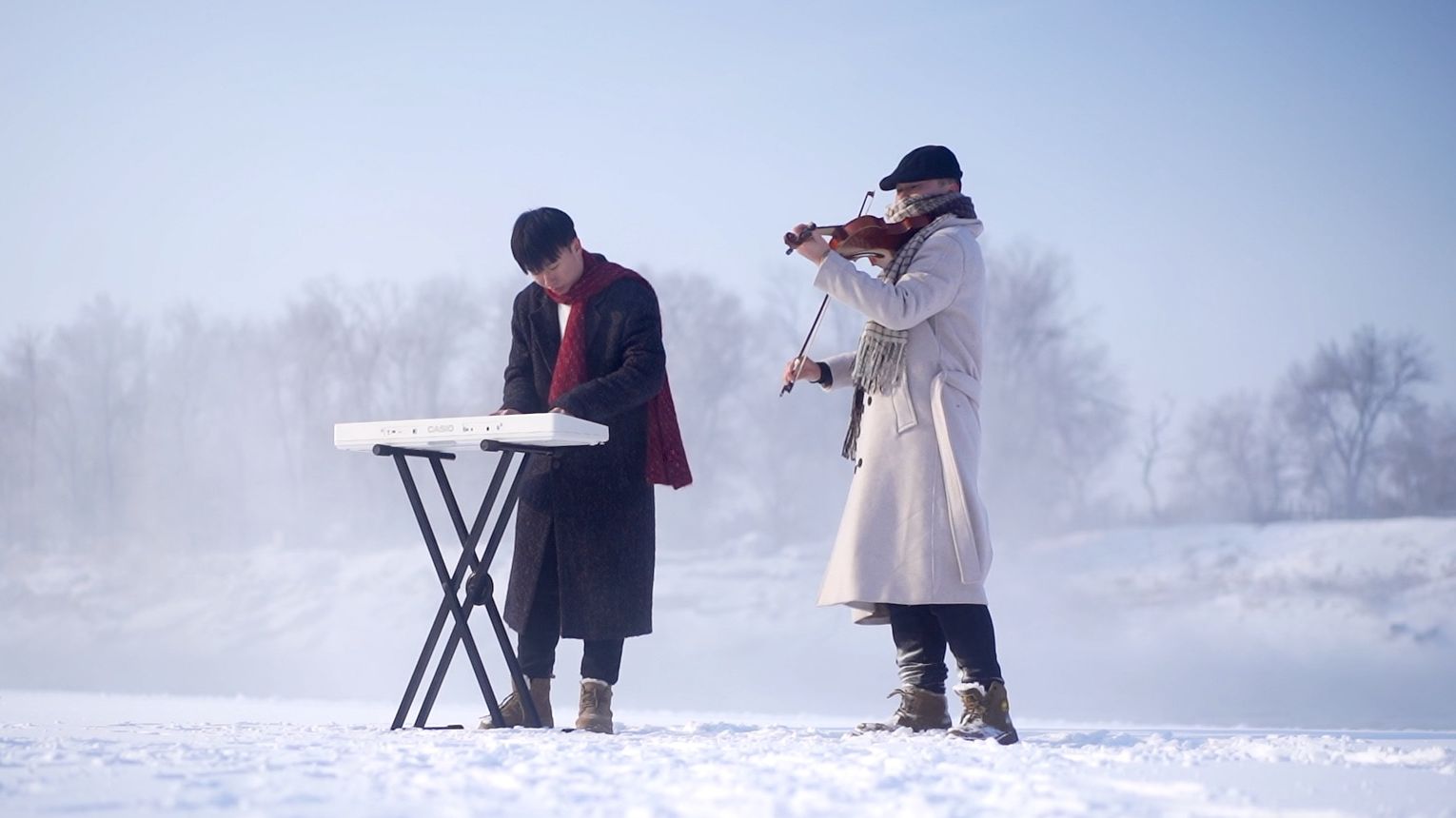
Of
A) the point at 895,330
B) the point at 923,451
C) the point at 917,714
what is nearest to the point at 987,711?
the point at 917,714

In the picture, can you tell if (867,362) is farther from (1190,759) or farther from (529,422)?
(1190,759)

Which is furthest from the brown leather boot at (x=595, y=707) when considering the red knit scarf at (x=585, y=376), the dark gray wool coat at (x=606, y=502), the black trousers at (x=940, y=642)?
the black trousers at (x=940, y=642)

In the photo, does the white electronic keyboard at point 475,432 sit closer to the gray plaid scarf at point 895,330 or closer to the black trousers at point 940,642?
the gray plaid scarf at point 895,330

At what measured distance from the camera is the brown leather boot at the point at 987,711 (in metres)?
2.79

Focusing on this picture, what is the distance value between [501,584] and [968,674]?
291 inches

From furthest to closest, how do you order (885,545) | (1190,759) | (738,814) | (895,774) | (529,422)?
1. (885,545)
2. (529,422)
3. (1190,759)
4. (895,774)
5. (738,814)

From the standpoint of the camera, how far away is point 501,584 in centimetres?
991

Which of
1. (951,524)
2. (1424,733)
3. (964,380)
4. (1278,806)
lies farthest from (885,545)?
(1424,733)

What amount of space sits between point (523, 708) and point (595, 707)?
17 cm

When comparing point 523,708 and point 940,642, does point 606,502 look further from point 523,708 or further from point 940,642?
point 940,642

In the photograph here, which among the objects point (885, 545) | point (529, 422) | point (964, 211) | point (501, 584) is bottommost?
point (501, 584)

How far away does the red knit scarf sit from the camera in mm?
3178

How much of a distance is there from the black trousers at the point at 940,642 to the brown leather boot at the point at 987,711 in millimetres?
21

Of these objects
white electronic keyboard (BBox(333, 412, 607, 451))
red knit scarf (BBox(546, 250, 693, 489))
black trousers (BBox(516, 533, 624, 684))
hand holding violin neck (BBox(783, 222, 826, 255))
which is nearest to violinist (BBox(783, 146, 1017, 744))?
hand holding violin neck (BBox(783, 222, 826, 255))
